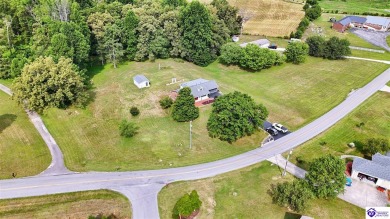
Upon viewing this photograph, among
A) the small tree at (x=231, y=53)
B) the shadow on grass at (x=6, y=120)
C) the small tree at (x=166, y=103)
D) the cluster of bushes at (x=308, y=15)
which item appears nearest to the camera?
the shadow on grass at (x=6, y=120)

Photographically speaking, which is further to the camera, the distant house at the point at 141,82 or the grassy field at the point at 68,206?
the distant house at the point at 141,82

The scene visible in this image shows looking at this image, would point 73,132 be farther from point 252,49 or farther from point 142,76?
point 252,49

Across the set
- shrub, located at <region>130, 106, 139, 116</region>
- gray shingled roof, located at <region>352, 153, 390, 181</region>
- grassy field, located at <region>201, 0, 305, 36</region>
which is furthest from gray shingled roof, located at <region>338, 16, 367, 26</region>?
shrub, located at <region>130, 106, 139, 116</region>

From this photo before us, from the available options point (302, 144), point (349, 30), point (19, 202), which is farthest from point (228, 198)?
point (349, 30)

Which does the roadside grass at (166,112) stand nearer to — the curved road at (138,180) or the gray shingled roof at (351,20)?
the curved road at (138,180)

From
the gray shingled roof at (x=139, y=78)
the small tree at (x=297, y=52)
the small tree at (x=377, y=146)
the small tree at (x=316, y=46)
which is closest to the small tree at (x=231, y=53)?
the small tree at (x=297, y=52)

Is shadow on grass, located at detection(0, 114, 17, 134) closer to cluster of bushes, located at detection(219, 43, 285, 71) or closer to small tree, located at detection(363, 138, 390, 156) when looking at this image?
cluster of bushes, located at detection(219, 43, 285, 71)

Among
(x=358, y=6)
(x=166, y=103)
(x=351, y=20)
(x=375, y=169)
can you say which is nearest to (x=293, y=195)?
(x=375, y=169)
